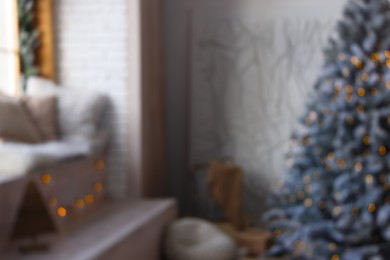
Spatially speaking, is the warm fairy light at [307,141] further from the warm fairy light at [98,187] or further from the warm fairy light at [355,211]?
the warm fairy light at [98,187]

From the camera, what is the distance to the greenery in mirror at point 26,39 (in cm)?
381

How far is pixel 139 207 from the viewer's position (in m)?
3.63

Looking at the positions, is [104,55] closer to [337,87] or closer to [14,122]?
[14,122]

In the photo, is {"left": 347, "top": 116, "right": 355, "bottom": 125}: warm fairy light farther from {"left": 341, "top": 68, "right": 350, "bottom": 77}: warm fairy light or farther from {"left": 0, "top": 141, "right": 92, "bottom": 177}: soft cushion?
{"left": 0, "top": 141, "right": 92, "bottom": 177}: soft cushion

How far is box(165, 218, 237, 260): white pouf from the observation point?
11.2 feet

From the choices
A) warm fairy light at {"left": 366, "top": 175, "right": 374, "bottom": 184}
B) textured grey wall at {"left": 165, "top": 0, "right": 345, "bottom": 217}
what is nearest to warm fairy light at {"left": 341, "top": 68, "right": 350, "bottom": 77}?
warm fairy light at {"left": 366, "top": 175, "right": 374, "bottom": 184}

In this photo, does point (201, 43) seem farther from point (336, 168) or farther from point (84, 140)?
point (336, 168)

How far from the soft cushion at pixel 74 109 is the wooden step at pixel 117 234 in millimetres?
524

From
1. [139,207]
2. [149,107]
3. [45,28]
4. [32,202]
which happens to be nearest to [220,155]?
[149,107]

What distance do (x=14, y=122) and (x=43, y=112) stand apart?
1.22 feet

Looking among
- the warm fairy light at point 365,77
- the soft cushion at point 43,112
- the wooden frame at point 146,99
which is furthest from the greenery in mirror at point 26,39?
the warm fairy light at point 365,77

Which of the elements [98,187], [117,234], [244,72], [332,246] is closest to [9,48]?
[98,187]

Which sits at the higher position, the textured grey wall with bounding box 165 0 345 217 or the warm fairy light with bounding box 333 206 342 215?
the textured grey wall with bounding box 165 0 345 217

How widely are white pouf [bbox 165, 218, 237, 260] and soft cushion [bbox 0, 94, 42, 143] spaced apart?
3.56 ft
